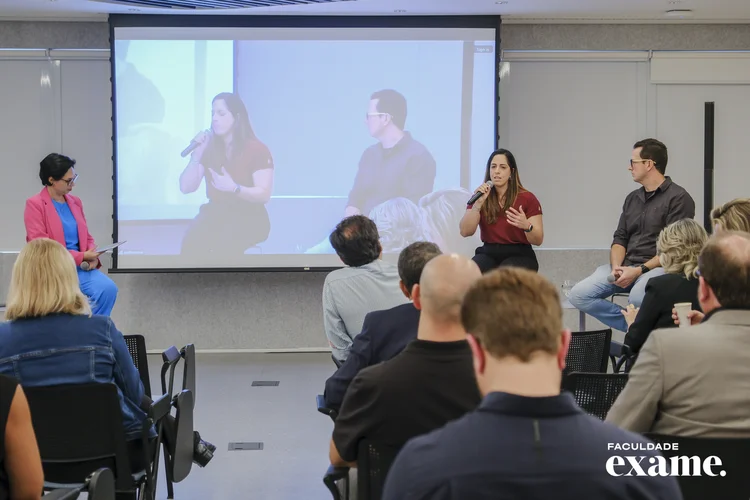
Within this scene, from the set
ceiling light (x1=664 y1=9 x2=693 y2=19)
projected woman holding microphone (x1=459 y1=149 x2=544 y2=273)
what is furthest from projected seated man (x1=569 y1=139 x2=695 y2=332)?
ceiling light (x1=664 y1=9 x2=693 y2=19)

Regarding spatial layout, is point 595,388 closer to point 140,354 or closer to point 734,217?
point 734,217

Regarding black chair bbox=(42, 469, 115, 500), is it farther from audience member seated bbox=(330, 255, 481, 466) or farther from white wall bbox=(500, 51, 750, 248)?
white wall bbox=(500, 51, 750, 248)

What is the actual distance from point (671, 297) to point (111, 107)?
14.9 ft

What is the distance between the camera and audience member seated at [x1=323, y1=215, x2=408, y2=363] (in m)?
3.18

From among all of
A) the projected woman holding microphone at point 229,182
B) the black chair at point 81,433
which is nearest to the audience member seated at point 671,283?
the black chair at point 81,433

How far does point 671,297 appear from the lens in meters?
3.12

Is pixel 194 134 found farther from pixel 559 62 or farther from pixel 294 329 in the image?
pixel 559 62

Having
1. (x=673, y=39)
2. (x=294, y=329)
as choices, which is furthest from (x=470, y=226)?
(x=673, y=39)

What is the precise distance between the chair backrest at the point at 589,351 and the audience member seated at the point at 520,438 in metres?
2.02

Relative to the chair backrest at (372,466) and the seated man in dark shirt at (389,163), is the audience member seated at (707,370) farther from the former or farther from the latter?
the seated man in dark shirt at (389,163)

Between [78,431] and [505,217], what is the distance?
3.20 m

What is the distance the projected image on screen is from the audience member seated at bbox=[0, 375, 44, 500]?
442 cm

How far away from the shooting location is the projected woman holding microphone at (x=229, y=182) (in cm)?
606

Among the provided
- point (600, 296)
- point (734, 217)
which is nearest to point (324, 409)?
point (734, 217)
